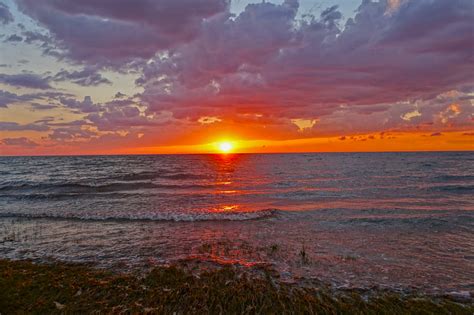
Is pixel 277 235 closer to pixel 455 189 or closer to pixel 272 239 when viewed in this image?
pixel 272 239

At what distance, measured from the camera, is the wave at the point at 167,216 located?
721 inches

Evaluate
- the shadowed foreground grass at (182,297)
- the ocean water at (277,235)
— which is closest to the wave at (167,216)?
the ocean water at (277,235)

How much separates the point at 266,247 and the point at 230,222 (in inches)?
213

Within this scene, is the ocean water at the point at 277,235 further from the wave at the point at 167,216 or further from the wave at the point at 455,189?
the wave at the point at 455,189

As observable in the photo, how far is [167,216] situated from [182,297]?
1218 centimetres

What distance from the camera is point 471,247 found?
1236 cm

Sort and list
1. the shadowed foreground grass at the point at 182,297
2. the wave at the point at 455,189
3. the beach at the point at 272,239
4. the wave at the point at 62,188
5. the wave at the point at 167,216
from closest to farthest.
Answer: the shadowed foreground grass at the point at 182,297 < the beach at the point at 272,239 < the wave at the point at 167,216 < the wave at the point at 455,189 < the wave at the point at 62,188

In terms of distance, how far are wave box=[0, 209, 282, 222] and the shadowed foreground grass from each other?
31.0 feet

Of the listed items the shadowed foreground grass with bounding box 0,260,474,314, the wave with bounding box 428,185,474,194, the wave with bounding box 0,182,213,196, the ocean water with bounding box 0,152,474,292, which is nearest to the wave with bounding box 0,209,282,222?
the ocean water with bounding box 0,152,474,292

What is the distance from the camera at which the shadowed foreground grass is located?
265 inches

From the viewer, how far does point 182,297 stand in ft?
23.9

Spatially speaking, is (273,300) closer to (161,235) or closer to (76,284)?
(76,284)

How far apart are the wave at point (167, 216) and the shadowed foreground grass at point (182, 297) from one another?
9.46 meters

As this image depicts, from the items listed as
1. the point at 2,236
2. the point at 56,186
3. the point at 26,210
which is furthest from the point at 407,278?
the point at 56,186
